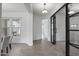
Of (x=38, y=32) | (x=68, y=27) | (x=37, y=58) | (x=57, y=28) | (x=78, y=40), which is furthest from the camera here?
(x=38, y=32)

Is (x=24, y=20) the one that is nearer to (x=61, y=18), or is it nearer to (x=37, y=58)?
(x=61, y=18)

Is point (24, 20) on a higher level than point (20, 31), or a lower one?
higher

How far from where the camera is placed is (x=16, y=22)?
726 centimetres

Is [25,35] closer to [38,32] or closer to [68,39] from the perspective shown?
[38,32]

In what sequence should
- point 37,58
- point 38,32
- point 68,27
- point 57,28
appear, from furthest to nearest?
1. point 38,32
2. point 57,28
3. point 68,27
4. point 37,58

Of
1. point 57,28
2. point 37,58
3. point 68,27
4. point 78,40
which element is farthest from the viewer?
point 57,28

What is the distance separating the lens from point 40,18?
9930 millimetres

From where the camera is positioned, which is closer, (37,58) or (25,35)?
(37,58)

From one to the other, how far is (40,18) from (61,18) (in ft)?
10.1

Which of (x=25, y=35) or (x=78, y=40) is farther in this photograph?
(x=25, y=35)

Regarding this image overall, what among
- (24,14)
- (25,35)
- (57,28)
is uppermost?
(24,14)

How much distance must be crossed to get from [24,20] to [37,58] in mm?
6452

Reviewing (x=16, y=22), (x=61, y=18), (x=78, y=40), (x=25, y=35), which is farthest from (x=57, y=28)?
(x=78, y=40)

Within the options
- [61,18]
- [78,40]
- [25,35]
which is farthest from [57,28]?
[78,40]
